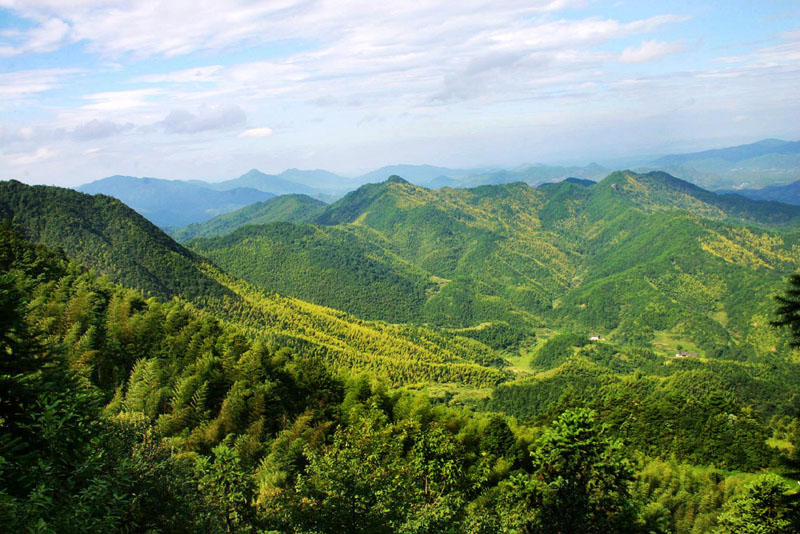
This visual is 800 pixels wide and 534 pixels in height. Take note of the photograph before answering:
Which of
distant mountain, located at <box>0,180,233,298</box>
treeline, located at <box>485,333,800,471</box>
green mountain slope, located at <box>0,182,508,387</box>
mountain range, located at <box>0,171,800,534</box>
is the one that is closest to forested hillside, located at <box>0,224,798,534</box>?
mountain range, located at <box>0,171,800,534</box>

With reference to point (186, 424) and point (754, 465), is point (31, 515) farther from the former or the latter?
point (754, 465)

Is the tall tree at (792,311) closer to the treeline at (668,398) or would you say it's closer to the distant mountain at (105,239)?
the treeline at (668,398)

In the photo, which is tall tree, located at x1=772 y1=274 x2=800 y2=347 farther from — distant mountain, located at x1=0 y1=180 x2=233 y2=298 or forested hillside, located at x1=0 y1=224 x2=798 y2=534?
distant mountain, located at x1=0 y1=180 x2=233 y2=298

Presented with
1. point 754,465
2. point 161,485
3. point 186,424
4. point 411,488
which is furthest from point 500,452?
point 754,465

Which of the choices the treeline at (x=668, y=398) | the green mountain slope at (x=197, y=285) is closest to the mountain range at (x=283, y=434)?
the treeline at (x=668, y=398)

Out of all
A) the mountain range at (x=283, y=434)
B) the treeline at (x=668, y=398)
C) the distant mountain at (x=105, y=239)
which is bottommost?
the treeline at (x=668, y=398)

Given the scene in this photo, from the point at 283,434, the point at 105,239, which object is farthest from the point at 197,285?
the point at 283,434

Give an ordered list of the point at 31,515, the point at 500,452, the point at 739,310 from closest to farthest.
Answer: the point at 31,515 → the point at 500,452 → the point at 739,310

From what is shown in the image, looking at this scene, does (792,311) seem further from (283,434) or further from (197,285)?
(197,285)
